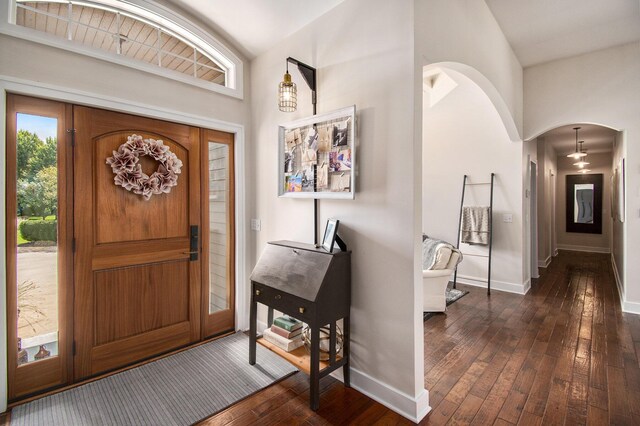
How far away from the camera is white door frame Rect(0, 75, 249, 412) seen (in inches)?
76.5

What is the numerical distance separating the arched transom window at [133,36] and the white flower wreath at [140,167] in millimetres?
621

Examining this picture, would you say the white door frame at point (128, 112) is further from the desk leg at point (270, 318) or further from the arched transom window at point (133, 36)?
the desk leg at point (270, 318)

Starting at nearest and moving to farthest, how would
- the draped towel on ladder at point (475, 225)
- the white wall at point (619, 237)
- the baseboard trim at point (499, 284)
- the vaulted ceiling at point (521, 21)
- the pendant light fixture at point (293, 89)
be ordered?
the pendant light fixture at point (293, 89) → the vaulted ceiling at point (521, 21) → the white wall at point (619, 237) → the baseboard trim at point (499, 284) → the draped towel on ladder at point (475, 225)

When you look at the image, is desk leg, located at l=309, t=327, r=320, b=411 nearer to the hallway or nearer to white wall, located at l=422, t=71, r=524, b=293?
the hallway

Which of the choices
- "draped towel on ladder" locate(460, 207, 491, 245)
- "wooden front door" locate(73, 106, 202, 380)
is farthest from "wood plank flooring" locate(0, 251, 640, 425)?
"draped towel on ladder" locate(460, 207, 491, 245)

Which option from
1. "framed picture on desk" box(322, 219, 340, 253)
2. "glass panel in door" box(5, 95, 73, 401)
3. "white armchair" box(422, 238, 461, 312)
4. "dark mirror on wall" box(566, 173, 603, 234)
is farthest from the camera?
"dark mirror on wall" box(566, 173, 603, 234)

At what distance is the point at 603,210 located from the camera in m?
8.12

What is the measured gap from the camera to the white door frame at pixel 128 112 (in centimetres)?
194

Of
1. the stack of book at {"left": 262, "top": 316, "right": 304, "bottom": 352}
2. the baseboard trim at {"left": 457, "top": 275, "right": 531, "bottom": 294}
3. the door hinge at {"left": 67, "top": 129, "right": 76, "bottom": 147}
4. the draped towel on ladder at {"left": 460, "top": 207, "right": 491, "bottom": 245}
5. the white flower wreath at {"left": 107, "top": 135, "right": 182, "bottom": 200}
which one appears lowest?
the baseboard trim at {"left": 457, "top": 275, "right": 531, "bottom": 294}

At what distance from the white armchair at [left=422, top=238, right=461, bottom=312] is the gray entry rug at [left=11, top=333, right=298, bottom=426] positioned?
1.87m

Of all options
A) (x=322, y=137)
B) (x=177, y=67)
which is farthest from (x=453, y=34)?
(x=177, y=67)

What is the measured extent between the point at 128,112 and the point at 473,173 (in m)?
4.50

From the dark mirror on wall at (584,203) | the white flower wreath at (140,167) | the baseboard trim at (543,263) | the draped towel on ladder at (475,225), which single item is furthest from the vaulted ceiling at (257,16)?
the dark mirror on wall at (584,203)

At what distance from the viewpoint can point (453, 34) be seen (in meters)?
2.32
